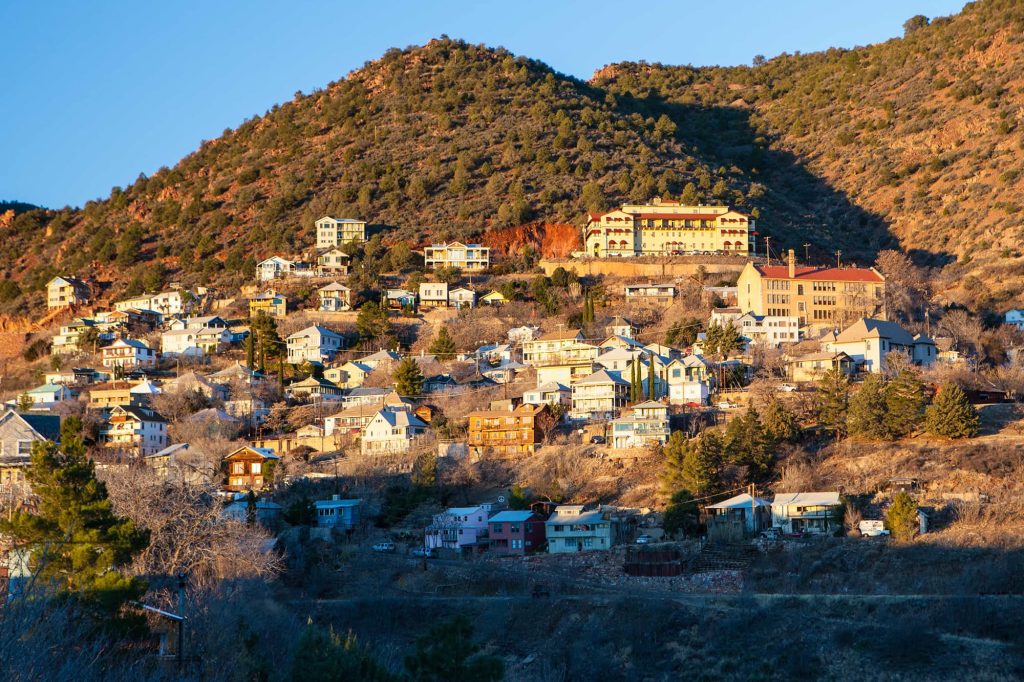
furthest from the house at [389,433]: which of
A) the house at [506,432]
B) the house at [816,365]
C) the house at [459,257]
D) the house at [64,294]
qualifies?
the house at [64,294]

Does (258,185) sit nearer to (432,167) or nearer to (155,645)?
(432,167)

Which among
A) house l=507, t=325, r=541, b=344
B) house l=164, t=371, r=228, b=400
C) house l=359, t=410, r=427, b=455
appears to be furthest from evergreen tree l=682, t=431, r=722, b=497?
house l=164, t=371, r=228, b=400

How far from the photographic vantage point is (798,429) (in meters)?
60.8

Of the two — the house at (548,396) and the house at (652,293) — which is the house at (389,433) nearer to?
the house at (548,396)

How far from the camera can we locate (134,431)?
73188 millimetres

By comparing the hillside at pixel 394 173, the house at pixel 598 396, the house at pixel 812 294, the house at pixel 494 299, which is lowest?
the house at pixel 598 396

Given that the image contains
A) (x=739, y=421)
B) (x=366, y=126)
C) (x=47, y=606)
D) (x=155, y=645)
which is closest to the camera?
(x=47, y=606)

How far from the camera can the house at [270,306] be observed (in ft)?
309

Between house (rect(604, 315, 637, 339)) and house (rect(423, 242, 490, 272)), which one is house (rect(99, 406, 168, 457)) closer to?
house (rect(604, 315, 637, 339))

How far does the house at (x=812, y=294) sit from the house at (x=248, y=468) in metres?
31.9

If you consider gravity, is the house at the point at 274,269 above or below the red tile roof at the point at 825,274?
above

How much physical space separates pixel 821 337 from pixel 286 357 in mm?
33594

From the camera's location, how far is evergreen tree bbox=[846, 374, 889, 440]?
59438mm

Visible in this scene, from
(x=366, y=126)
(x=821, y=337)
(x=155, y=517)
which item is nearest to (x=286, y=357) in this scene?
(x=821, y=337)
